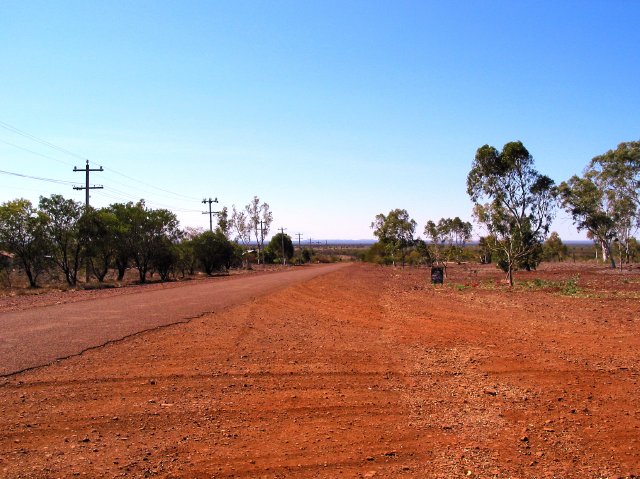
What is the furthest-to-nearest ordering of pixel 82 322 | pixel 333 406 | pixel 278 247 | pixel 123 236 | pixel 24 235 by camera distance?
pixel 278 247 < pixel 123 236 < pixel 24 235 < pixel 82 322 < pixel 333 406

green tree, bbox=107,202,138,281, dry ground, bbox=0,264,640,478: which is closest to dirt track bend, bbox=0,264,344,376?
dry ground, bbox=0,264,640,478

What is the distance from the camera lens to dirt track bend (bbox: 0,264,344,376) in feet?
29.8

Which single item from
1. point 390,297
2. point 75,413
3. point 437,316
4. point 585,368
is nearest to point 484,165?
point 390,297

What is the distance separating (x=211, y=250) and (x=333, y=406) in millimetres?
40656

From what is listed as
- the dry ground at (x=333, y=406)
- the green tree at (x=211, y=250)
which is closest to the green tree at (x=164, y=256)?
the green tree at (x=211, y=250)

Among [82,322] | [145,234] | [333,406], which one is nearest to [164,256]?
[145,234]

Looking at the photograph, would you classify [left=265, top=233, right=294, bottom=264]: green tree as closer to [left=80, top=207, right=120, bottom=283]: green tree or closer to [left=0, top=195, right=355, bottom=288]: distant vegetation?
[left=0, top=195, right=355, bottom=288]: distant vegetation

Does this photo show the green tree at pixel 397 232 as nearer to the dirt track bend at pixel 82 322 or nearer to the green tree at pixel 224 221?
the green tree at pixel 224 221

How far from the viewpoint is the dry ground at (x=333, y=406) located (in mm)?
4855

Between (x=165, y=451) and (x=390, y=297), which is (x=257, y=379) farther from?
(x=390, y=297)

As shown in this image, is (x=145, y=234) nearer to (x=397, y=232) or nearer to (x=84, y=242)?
(x=84, y=242)

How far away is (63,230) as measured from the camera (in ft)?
99.1

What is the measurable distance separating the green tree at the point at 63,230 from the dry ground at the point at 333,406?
2131 centimetres

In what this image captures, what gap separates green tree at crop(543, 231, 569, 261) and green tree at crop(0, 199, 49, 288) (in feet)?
202
